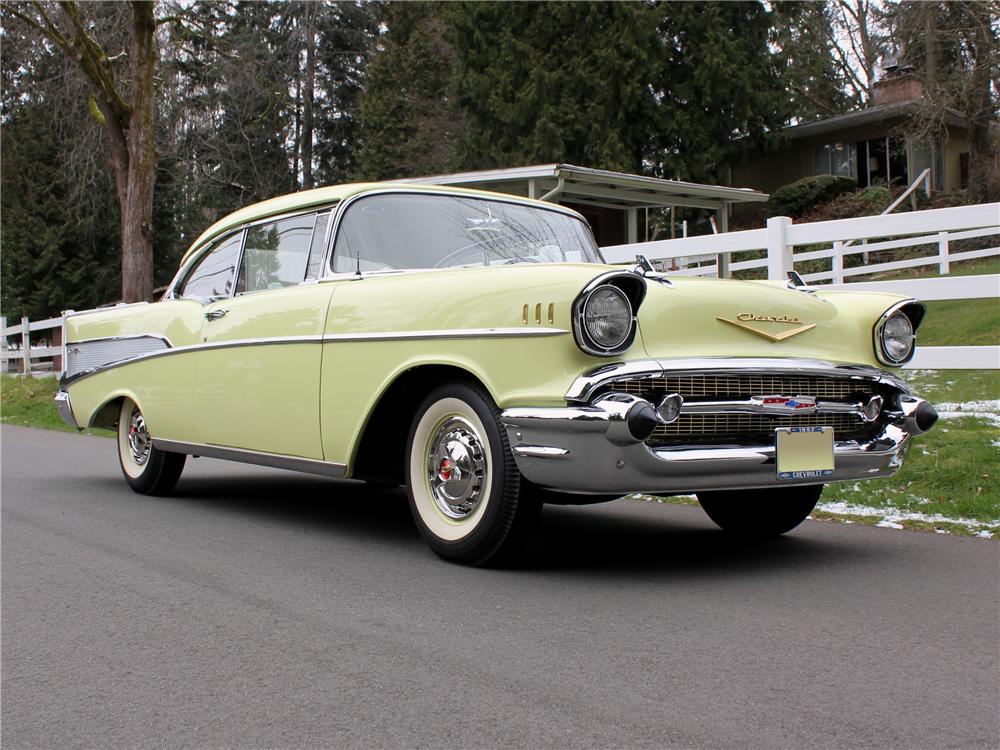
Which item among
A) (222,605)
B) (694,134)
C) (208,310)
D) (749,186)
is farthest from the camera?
(749,186)

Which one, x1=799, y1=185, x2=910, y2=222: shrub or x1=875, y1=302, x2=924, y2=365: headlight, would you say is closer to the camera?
x1=875, y1=302, x2=924, y2=365: headlight

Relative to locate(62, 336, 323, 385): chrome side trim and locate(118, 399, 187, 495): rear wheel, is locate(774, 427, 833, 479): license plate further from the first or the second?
locate(118, 399, 187, 495): rear wheel

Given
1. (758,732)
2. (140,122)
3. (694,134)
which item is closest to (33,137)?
(140,122)

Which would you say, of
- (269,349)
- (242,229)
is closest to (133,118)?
(242,229)

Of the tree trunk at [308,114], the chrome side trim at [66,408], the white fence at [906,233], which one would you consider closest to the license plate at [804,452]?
the white fence at [906,233]

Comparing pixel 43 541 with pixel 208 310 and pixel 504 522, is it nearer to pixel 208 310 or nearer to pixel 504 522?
pixel 208 310

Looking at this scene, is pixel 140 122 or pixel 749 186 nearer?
pixel 140 122

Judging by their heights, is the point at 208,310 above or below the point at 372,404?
above

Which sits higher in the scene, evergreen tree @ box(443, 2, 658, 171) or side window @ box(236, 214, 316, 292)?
evergreen tree @ box(443, 2, 658, 171)

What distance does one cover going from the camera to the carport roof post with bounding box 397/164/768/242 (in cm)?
1728

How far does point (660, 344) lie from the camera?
4.11 metres

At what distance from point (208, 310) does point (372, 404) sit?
191 centimetres

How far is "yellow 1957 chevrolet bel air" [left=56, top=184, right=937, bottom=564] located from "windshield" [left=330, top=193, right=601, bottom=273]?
0.01 metres

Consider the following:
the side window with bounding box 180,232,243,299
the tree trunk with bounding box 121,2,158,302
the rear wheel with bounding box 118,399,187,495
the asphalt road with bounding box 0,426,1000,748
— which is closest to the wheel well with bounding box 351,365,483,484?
the asphalt road with bounding box 0,426,1000,748
